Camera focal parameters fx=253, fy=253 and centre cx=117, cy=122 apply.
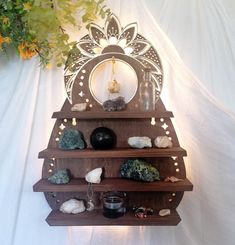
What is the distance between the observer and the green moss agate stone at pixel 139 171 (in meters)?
0.95

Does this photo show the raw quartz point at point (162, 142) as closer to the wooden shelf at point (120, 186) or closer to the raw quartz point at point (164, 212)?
the wooden shelf at point (120, 186)

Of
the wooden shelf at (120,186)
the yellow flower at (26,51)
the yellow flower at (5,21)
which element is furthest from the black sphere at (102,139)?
the yellow flower at (5,21)

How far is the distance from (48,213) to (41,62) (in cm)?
63

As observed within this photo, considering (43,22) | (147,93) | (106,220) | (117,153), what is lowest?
(106,220)

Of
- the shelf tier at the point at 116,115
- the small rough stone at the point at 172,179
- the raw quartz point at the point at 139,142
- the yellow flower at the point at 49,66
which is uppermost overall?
the yellow flower at the point at 49,66

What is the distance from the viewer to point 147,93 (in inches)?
39.4

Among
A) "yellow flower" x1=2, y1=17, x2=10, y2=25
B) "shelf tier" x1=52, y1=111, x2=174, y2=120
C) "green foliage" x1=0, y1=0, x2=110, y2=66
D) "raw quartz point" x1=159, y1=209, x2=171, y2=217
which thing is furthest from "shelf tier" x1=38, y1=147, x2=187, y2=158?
"yellow flower" x1=2, y1=17, x2=10, y2=25

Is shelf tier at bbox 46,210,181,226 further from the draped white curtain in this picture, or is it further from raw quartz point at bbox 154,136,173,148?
raw quartz point at bbox 154,136,173,148

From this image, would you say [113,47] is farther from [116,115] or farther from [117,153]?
[117,153]

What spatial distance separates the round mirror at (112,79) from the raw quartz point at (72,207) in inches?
16.5

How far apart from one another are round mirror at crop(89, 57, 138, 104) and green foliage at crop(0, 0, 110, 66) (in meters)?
0.15

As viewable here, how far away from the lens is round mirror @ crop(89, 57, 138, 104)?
105 centimetres

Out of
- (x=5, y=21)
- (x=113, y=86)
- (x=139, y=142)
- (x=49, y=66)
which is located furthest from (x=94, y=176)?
(x=5, y=21)

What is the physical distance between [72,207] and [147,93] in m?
0.53
